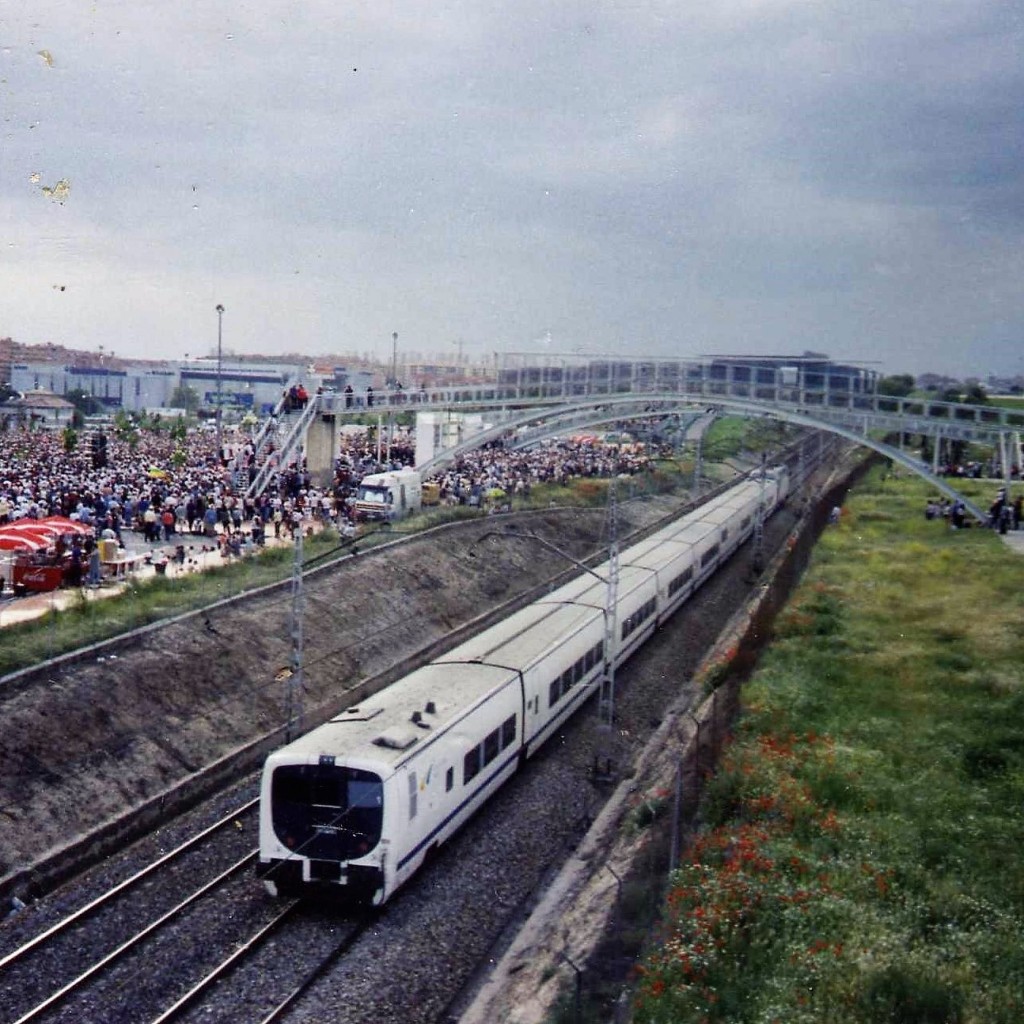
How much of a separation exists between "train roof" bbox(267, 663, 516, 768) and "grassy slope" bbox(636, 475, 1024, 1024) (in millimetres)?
3742

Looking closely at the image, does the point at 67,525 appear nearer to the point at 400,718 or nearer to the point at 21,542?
the point at 21,542

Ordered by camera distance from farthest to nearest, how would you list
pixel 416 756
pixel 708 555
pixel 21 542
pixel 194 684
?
pixel 708 555 < pixel 21 542 < pixel 194 684 < pixel 416 756

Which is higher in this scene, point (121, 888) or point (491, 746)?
point (491, 746)

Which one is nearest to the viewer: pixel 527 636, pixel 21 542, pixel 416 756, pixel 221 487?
pixel 416 756

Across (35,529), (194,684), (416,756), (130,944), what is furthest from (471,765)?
(35,529)

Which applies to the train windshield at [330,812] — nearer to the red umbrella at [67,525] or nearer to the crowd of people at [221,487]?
the crowd of people at [221,487]

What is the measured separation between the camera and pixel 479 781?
56.9ft

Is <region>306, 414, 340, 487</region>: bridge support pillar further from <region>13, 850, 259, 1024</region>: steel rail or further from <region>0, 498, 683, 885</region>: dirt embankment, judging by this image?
<region>13, 850, 259, 1024</region>: steel rail

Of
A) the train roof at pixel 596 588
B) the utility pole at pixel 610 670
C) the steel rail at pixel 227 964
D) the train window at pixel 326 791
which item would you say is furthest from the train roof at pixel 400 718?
the train roof at pixel 596 588

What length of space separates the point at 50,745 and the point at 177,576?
920cm

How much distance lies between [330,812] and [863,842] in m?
6.41

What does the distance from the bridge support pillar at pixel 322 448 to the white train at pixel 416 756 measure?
18.8 meters

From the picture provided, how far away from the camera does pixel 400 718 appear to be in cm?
1590

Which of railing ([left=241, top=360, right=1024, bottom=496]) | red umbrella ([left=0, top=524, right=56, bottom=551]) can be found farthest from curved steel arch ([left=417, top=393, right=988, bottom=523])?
red umbrella ([left=0, top=524, right=56, bottom=551])
